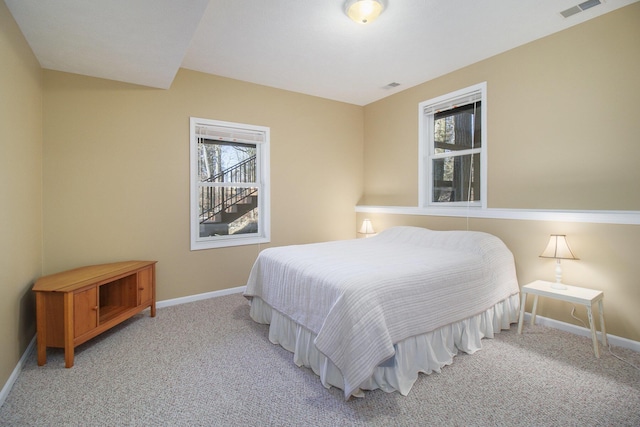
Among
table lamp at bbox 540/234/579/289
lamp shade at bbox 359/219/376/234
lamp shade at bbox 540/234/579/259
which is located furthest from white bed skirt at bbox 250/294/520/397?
lamp shade at bbox 359/219/376/234

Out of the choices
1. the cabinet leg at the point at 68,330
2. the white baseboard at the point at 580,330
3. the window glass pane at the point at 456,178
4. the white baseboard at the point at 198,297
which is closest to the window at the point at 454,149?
the window glass pane at the point at 456,178

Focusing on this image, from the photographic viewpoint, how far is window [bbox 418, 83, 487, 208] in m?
3.43

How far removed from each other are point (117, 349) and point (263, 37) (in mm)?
2916

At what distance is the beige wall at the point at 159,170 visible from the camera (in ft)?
9.37

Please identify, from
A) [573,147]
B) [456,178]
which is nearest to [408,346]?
[573,147]

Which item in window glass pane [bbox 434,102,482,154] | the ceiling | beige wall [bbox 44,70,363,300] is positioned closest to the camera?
the ceiling

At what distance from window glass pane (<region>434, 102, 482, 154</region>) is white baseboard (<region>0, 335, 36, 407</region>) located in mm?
4377

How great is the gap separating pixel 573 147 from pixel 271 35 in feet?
9.38

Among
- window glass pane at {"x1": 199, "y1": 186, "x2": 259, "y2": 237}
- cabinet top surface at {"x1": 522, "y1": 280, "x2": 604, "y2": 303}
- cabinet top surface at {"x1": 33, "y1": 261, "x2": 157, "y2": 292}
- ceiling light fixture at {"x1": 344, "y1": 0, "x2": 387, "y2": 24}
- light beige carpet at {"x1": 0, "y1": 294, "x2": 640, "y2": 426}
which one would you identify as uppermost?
ceiling light fixture at {"x1": 344, "y1": 0, "x2": 387, "y2": 24}

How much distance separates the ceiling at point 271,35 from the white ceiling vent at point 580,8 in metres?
0.04

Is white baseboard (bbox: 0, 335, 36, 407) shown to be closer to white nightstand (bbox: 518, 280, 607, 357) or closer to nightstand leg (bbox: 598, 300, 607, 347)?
white nightstand (bbox: 518, 280, 607, 357)

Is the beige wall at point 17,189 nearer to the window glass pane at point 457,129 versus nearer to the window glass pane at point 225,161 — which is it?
the window glass pane at point 225,161

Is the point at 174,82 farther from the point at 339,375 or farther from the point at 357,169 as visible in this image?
the point at 339,375

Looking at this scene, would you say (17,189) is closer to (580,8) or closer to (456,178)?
(456,178)
